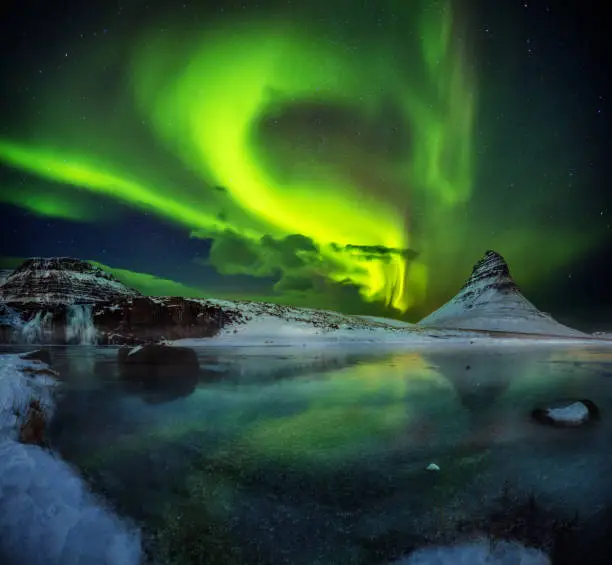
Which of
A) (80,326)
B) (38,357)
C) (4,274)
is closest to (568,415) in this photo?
(38,357)

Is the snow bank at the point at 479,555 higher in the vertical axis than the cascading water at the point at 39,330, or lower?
higher

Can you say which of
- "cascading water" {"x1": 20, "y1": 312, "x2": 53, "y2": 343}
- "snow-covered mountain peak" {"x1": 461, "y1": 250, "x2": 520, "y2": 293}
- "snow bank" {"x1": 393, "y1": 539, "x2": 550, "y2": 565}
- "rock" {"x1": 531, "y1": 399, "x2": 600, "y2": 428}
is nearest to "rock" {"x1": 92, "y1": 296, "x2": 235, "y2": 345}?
"cascading water" {"x1": 20, "y1": 312, "x2": 53, "y2": 343}

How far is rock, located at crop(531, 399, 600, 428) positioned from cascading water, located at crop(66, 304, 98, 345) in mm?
71755

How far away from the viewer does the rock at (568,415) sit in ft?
38.0

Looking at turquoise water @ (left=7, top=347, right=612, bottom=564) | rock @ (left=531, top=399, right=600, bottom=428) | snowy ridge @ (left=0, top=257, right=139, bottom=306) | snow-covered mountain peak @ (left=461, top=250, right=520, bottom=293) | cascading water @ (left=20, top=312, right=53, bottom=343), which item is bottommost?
cascading water @ (left=20, top=312, right=53, bottom=343)

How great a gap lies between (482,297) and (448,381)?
179 m

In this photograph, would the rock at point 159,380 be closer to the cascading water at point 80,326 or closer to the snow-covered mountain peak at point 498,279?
the cascading water at point 80,326

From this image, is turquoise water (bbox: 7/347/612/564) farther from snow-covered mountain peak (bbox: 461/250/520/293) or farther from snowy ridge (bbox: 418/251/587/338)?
snow-covered mountain peak (bbox: 461/250/520/293)

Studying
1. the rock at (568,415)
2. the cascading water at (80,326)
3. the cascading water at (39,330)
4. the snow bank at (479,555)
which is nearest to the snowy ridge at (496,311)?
the cascading water at (80,326)

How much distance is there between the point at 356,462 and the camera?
27.2ft

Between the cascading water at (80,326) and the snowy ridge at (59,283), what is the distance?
2651 inches

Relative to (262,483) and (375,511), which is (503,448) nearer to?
(375,511)

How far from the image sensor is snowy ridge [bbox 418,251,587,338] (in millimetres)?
141625

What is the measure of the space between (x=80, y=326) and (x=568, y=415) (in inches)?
2989
